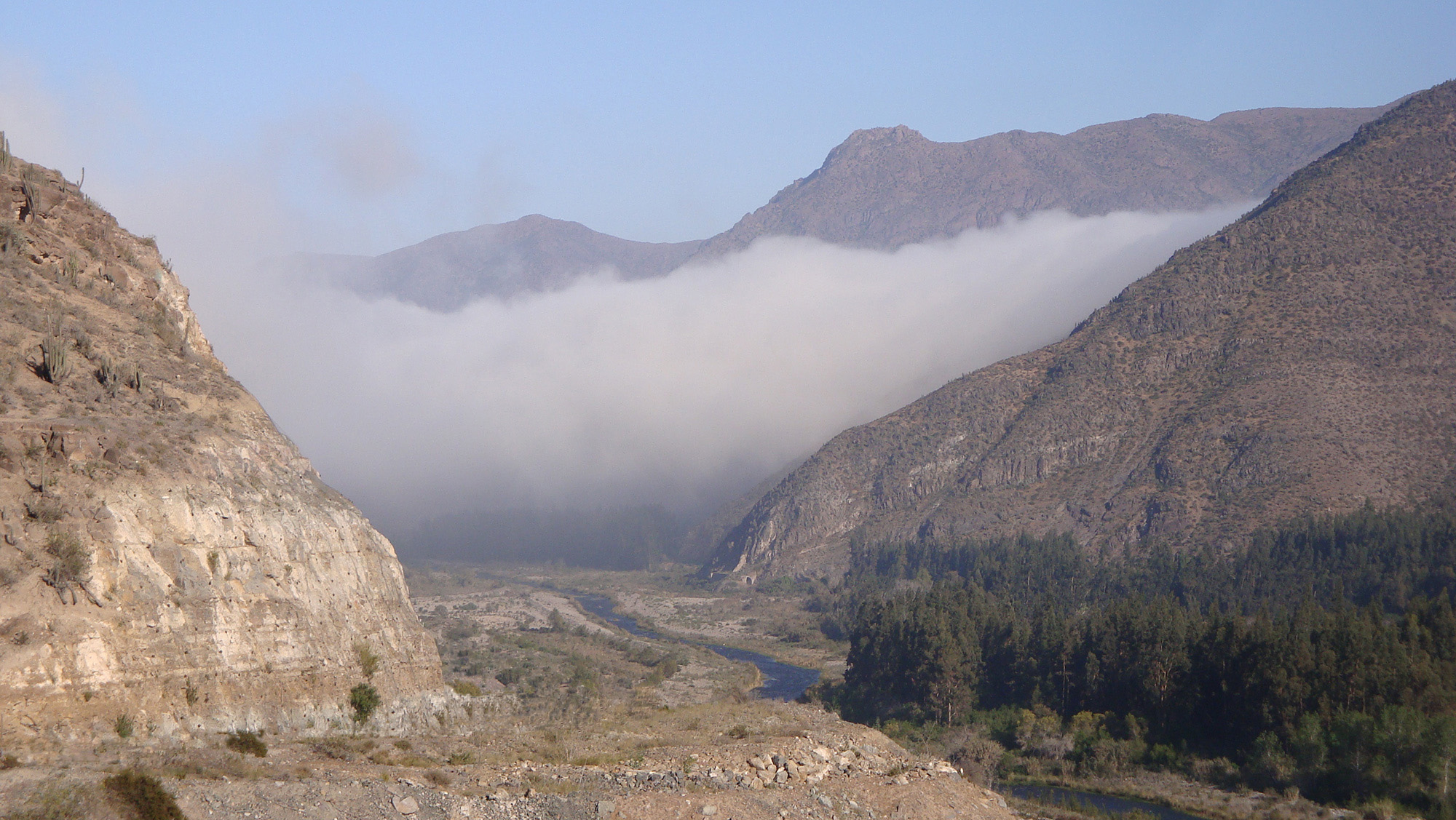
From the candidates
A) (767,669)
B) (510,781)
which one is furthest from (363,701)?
(767,669)

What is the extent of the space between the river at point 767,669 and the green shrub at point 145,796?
7561 centimetres

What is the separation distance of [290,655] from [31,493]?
9410 mm

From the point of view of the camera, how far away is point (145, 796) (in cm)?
2277

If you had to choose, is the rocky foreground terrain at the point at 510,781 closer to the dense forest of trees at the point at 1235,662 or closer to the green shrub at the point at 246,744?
the green shrub at the point at 246,744

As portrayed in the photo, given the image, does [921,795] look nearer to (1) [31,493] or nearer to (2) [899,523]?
(1) [31,493]

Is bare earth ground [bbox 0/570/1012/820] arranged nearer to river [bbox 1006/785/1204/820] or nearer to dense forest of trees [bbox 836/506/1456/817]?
river [bbox 1006/785/1204/820]

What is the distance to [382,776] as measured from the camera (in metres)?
29.0

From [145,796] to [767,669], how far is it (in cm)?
10723

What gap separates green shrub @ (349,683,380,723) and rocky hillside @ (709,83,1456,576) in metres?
119

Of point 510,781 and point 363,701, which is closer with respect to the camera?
point 510,781

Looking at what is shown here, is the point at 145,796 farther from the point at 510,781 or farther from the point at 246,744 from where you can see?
the point at 510,781

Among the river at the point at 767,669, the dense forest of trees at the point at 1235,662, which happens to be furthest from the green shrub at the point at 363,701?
the river at the point at 767,669

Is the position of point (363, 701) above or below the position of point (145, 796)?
below

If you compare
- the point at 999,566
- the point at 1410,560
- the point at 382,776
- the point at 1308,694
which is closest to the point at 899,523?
the point at 999,566
